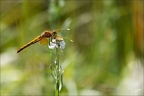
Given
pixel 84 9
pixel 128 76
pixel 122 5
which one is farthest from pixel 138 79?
pixel 84 9

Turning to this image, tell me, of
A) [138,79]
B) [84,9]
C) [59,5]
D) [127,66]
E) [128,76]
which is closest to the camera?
[59,5]

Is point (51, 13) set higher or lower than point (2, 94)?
higher

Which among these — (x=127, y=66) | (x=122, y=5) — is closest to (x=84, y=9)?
(x=122, y=5)

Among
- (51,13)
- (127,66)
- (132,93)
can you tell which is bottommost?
(132,93)

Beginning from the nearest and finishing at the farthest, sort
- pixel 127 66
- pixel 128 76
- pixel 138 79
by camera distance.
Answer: pixel 138 79, pixel 128 76, pixel 127 66

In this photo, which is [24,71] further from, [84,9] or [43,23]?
[84,9]

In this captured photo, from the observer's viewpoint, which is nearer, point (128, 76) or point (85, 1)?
point (128, 76)

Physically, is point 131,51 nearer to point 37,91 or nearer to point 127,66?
point 127,66
